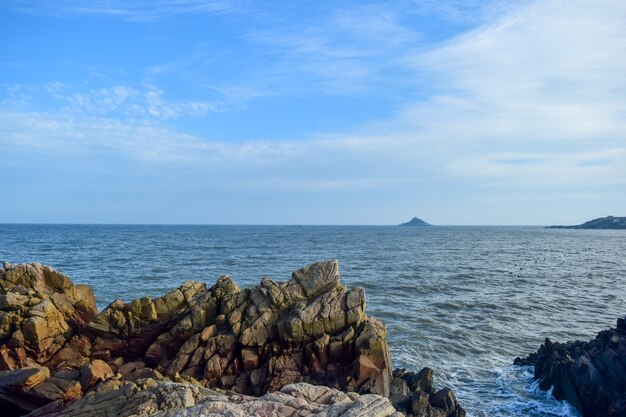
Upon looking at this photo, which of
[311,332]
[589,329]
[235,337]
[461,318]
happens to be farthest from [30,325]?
[589,329]

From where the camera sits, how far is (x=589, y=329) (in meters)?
34.6

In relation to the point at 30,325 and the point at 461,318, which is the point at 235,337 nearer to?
the point at 30,325

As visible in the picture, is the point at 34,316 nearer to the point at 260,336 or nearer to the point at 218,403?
the point at 260,336

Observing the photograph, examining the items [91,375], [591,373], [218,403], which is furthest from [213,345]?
[591,373]

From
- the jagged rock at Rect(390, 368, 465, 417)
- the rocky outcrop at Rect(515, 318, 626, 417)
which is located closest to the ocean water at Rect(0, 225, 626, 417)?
the rocky outcrop at Rect(515, 318, 626, 417)

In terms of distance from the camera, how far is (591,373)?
22.1 m

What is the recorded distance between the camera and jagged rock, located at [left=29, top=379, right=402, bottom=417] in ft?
37.7

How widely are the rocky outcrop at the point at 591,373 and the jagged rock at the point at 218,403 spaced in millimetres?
15106

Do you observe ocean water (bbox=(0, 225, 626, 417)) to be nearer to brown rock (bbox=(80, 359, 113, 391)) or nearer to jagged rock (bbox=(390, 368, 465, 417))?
jagged rock (bbox=(390, 368, 465, 417))

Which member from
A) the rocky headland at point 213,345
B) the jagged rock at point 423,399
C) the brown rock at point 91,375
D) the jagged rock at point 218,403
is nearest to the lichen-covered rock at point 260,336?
the rocky headland at point 213,345

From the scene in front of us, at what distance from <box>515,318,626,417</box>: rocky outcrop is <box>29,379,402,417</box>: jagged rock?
15106mm

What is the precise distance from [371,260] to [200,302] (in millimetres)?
57376

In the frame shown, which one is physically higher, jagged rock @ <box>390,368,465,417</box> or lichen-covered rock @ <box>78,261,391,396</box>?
lichen-covered rock @ <box>78,261,391,396</box>

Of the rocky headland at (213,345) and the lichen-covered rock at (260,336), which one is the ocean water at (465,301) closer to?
the rocky headland at (213,345)
